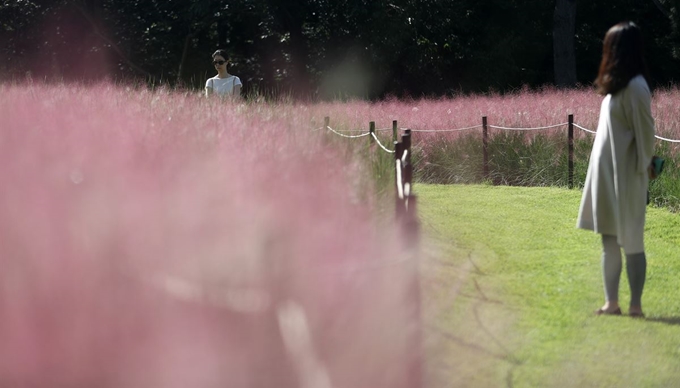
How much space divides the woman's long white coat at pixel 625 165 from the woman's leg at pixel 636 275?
0.23ft

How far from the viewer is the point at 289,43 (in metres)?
35.8

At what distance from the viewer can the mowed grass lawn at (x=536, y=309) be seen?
18.3 ft

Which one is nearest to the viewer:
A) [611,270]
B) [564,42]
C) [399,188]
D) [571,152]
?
[399,188]

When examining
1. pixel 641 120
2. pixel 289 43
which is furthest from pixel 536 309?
pixel 289 43

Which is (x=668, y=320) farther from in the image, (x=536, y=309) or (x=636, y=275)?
(x=536, y=309)

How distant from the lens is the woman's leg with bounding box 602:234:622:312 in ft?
22.0

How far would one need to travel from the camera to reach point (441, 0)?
35781mm

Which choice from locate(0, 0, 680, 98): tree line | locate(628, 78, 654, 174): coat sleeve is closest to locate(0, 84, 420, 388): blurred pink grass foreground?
Answer: locate(628, 78, 654, 174): coat sleeve

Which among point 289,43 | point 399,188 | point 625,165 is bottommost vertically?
point 289,43

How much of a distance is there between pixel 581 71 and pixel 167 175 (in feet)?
128

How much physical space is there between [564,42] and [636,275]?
29700 mm

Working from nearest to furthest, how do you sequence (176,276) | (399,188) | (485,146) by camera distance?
(176,276) < (399,188) < (485,146)

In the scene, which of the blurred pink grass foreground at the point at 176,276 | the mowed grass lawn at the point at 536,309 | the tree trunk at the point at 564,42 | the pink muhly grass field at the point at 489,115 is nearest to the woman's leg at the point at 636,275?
the mowed grass lawn at the point at 536,309

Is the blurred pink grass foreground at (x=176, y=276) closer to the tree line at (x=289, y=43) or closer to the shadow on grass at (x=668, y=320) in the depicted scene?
the shadow on grass at (x=668, y=320)
